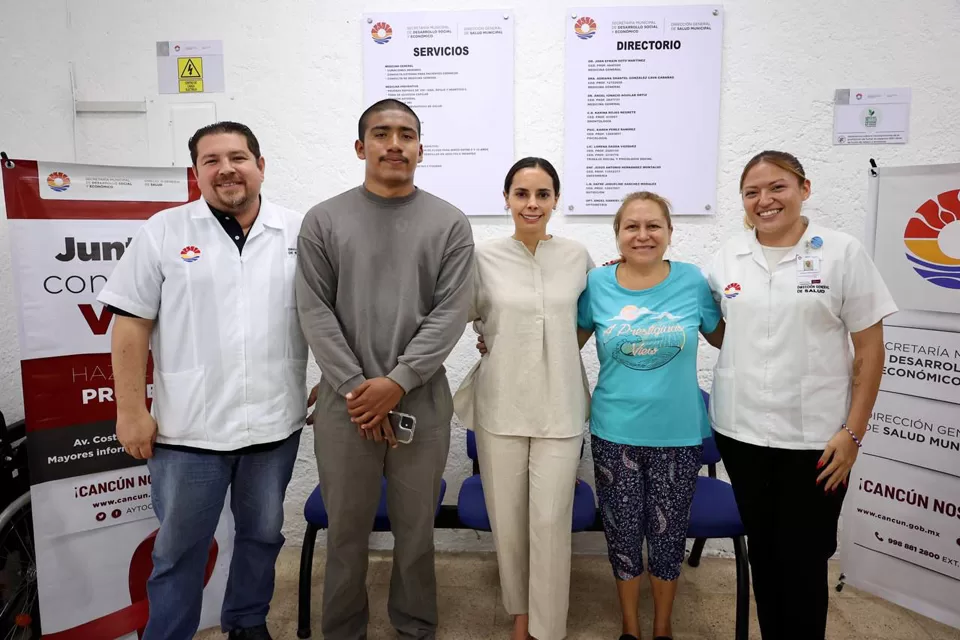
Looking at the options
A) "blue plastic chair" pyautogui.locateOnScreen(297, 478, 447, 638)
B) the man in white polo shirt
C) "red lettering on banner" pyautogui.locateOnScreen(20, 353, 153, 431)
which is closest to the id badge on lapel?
"blue plastic chair" pyautogui.locateOnScreen(297, 478, 447, 638)

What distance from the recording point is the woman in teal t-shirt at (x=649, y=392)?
167cm

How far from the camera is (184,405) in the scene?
1.57 m

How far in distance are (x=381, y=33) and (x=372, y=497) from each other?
79.5 inches

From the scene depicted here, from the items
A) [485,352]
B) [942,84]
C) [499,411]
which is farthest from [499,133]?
[942,84]

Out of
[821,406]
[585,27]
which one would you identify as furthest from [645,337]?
[585,27]

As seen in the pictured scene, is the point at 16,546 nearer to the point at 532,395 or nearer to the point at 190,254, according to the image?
the point at 190,254

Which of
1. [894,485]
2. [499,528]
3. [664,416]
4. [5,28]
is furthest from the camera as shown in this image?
[5,28]

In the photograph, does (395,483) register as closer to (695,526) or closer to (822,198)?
(695,526)

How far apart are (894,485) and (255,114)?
3.29m

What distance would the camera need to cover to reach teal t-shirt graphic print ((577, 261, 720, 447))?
1.67m

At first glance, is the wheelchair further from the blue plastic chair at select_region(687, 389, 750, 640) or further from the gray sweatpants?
the blue plastic chair at select_region(687, 389, 750, 640)

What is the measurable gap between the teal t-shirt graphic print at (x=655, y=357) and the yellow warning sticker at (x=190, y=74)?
7.09 feet

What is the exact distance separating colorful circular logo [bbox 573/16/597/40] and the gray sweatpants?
1.69m

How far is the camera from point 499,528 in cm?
182
